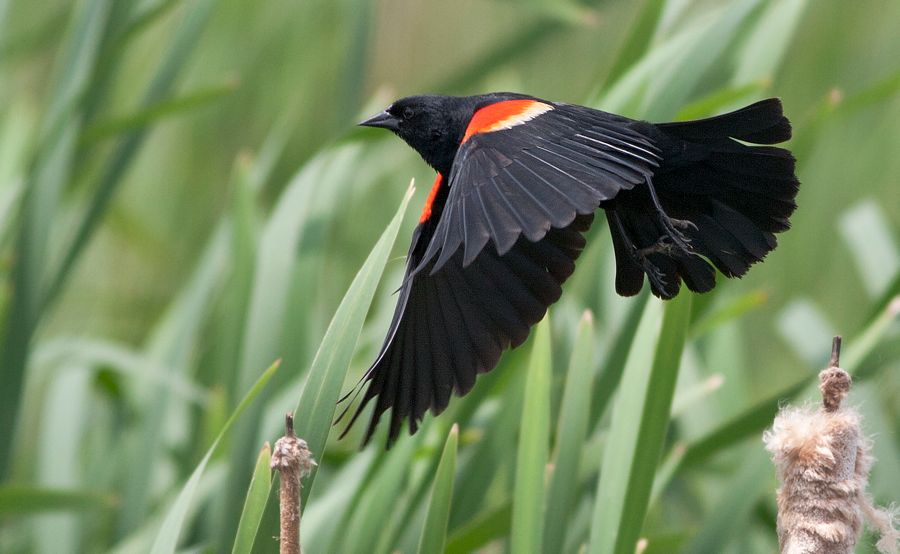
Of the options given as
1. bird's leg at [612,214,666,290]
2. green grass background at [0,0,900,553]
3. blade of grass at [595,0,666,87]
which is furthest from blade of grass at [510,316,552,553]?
blade of grass at [595,0,666,87]

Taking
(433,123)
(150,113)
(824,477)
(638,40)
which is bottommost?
(824,477)

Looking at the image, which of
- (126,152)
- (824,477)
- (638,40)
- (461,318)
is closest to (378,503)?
(461,318)

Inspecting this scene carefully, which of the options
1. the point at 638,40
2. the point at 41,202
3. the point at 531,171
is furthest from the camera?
the point at 41,202

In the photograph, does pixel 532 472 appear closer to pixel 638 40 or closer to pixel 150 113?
pixel 638 40

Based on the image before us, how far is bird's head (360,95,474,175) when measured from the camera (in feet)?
2.95

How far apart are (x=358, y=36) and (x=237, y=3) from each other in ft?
2.53

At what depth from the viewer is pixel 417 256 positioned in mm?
848

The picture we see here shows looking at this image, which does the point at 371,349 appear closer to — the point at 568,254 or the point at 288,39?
the point at 568,254

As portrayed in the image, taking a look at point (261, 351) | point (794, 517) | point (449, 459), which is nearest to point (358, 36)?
point (261, 351)

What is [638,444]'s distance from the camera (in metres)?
0.85

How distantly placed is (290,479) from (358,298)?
13 cm

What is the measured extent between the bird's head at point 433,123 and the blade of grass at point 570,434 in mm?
191

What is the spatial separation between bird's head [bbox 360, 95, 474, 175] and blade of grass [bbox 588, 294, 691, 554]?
24cm

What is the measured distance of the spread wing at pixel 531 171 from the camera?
2.10 ft
